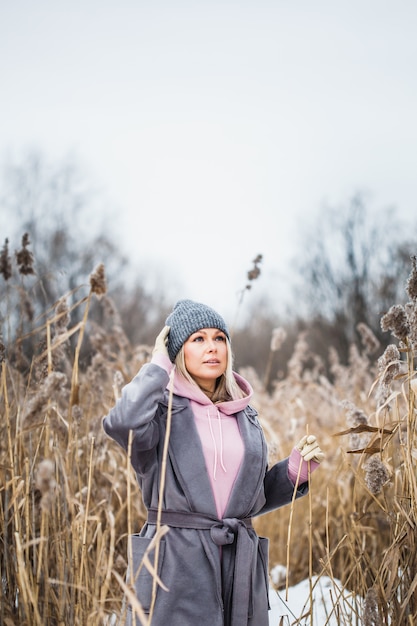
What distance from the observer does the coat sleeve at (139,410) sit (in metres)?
1.61

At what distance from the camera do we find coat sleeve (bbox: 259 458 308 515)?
1.93 metres

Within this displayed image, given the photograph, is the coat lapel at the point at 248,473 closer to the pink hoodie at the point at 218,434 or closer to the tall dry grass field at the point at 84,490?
the pink hoodie at the point at 218,434

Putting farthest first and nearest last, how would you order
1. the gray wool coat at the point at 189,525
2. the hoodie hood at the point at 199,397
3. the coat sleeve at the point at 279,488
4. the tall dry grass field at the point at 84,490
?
the coat sleeve at the point at 279,488
the hoodie hood at the point at 199,397
the gray wool coat at the point at 189,525
the tall dry grass field at the point at 84,490

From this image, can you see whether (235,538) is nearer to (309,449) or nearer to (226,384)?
(309,449)

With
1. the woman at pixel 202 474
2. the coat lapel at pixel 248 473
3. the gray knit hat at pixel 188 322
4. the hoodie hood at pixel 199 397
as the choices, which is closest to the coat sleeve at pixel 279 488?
the woman at pixel 202 474

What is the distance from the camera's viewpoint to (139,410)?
63.6 inches

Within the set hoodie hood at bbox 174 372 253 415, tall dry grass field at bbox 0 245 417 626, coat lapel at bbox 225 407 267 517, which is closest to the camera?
Result: tall dry grass field at bbox 0 245 417 626

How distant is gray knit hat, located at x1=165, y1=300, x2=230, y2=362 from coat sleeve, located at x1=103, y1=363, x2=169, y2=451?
0.22 metres

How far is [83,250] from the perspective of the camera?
17.6 metres

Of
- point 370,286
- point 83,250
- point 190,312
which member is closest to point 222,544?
point 190,312

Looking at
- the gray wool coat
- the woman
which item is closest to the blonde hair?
the woman

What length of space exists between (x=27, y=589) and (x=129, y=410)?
48 centimetres

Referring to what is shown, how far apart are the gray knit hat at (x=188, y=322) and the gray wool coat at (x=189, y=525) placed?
19cm

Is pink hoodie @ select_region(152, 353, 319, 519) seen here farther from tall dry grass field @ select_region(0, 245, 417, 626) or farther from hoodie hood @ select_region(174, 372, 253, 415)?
tall dry grass field @ select_region(0, 245, 417, 626)
